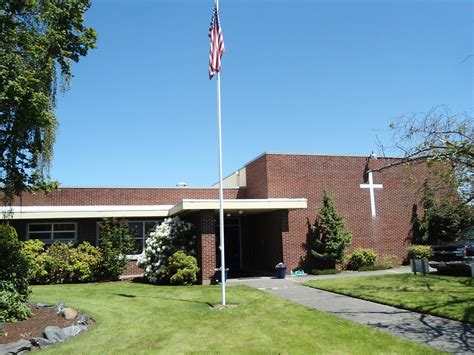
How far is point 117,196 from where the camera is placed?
2444cm

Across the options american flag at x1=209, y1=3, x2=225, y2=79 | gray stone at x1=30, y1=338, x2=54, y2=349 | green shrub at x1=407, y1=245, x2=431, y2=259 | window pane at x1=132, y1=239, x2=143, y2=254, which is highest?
american flag at x1=209, y1=3, x2=225, y2=79

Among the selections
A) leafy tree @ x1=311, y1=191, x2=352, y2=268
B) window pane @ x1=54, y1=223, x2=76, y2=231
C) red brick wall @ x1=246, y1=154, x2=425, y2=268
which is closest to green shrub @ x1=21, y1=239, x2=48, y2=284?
window pane @ x1=54, y1=223, x2=76, y2=231

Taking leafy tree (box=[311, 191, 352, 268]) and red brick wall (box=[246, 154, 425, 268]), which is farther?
red brick wall (box=[246, 154, 425, 268])

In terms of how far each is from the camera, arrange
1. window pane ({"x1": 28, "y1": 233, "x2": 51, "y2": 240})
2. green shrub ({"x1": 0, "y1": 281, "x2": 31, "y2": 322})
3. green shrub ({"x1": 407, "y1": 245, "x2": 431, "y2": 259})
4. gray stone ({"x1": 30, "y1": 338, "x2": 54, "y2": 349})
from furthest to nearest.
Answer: green shrub ({"x1": 407, "y1": 245, "x2": 431, "y2": 259}) < window pane ({"x1": 28, "y1": 233, "x2": 51, "y2": 240}) < green shrub ({"x1": 0, "y1": 281, "x2": 31, "y2": 322}) < gray stone ({"x1": 30, "y1": 338, "x2": 54, "y2": 349})

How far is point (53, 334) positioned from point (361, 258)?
52.6 ft

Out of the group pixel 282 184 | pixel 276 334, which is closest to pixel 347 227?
pixel 282 184

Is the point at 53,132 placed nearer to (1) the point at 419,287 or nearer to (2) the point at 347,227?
(1) the point at 419,287

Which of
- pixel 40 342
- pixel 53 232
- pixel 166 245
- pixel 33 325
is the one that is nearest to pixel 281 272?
pixel 166 245

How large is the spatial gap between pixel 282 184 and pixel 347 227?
13.4 feet

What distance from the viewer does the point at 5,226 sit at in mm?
12555

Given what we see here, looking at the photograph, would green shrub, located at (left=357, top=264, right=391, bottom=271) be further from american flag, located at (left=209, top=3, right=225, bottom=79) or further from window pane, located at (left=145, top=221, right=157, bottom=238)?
american flag, located at (left=209, top=3, right=225, bottom=79)

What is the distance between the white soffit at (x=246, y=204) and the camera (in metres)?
18.3

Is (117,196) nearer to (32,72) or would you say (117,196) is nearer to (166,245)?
(166,245)

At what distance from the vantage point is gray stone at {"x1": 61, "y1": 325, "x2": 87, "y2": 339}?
31.0 feet
